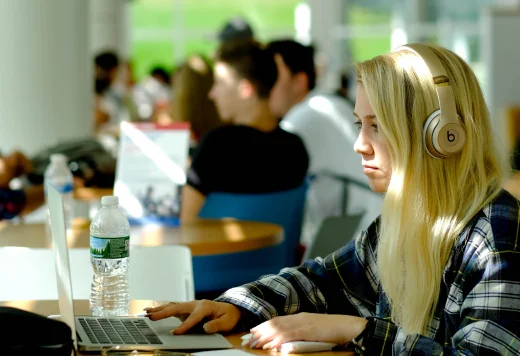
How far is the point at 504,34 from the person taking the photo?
10516 millimetres

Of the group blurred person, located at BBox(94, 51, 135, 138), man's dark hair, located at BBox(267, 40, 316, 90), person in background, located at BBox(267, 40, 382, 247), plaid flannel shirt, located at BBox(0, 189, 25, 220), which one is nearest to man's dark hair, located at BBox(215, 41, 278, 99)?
person in background, located at BBox(267, 40, 382, 247)

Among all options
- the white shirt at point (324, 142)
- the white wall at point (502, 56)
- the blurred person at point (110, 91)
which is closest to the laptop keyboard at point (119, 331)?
the white shirt at point (324, 142)

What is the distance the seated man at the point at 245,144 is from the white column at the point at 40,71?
158cm

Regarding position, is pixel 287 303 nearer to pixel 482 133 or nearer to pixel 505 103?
pixel 482 133

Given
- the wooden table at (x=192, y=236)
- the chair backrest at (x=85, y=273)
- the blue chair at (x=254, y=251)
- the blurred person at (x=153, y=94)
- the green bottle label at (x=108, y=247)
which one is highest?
the green bottle label at (x=108, y=247)

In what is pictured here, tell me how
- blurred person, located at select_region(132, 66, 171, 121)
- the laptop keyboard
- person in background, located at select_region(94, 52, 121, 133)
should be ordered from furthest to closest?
1. person in background, located at select_region(94, 52, 121, 133)
2. blurred person, located at select_region(132, 66, 171, 121)
3. the laptop keyboard

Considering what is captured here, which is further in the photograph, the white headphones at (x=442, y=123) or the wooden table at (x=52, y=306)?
the wooden table at (x=52, y=306)

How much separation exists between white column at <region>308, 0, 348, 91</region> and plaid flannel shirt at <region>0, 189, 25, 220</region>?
12.0m

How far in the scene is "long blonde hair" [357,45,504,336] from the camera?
1534 mm

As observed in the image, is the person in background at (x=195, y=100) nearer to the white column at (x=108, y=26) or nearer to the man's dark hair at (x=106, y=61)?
the man's dark hair at (x=106, y=61)

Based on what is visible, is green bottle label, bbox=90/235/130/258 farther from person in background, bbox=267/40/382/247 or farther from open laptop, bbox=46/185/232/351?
person in background, bbox=267/40/382/247

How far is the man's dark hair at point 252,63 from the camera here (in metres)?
3.67

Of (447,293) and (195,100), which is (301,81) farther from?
(447,293)

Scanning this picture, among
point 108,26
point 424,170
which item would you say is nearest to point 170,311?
point 424,170
